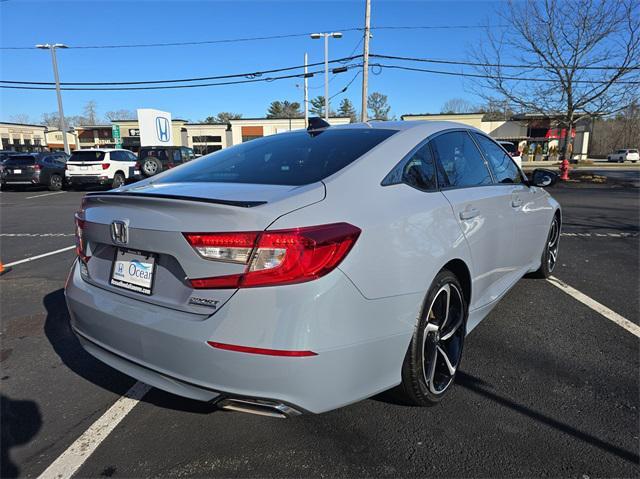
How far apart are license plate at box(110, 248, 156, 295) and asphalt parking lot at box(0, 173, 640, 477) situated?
0.82m

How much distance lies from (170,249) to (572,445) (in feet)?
7.03

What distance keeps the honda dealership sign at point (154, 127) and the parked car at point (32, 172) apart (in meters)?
5.87

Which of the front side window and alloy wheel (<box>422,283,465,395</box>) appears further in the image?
the front side window

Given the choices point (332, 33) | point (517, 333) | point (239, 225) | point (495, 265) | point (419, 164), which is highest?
point (332, 33)

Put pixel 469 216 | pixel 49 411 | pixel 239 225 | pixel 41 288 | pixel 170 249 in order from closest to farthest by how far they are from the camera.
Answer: pixel 239 225, pixel 170 249, pixel 49 411, pixel 469 216, pixel 41 288

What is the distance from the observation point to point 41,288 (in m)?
Result: 4.71

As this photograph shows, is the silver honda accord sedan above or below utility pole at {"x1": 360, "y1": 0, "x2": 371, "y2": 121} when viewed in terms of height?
below

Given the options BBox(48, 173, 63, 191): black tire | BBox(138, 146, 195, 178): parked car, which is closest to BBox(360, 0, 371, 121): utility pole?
BBox(138, 146, 195, 178): parked car

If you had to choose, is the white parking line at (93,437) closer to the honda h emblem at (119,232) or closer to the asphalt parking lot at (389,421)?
the asphalt parking lot at (389,421)

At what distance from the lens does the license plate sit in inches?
76.8

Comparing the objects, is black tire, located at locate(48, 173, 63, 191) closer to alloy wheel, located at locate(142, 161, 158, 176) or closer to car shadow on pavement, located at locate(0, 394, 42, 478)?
alloy wheel, located at locate(142, 161, 158, 176)

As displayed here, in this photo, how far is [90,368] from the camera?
9.63 ft

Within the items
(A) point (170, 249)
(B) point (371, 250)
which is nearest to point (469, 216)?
(B) point (371, 250)

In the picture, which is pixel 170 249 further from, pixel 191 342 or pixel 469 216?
pixel 469 216
